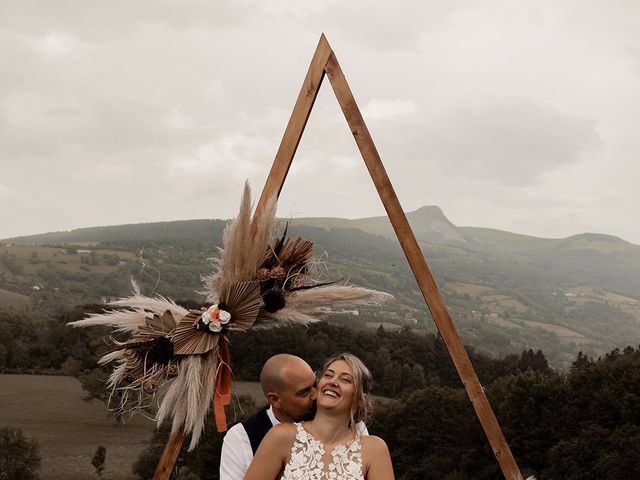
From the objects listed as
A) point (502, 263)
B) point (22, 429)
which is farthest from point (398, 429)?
point (502, 263)

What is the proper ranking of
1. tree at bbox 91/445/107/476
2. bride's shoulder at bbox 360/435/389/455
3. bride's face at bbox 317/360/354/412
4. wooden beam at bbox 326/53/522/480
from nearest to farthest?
1. bride's face at bbox 317/360/354/412
2. bride's shoulder at bbox 360/435/389/455
3. wooden beam at bbox 326/53/522/480
4. tree at bbox 91/445/107/476

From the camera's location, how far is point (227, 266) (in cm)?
422

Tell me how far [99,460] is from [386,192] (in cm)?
4486

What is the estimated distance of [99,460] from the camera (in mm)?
44844

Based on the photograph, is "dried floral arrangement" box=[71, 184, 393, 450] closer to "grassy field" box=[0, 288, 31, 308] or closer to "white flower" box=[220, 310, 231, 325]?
"white flower" box=[220, 310, 231, 325]

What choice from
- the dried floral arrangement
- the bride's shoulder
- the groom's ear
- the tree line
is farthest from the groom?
the tree line

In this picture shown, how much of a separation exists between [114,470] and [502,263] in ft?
468

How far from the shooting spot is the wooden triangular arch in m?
4.75

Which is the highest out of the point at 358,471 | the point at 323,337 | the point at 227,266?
the point at 227,266

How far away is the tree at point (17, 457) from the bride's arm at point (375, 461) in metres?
41.8

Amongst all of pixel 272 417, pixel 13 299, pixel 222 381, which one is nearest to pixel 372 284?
pixel 13 299

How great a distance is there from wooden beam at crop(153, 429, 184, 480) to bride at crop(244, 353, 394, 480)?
96 centimetres

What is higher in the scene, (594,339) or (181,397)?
(181,397)

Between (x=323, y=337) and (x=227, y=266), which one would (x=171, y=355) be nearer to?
(x=227, y=266)
